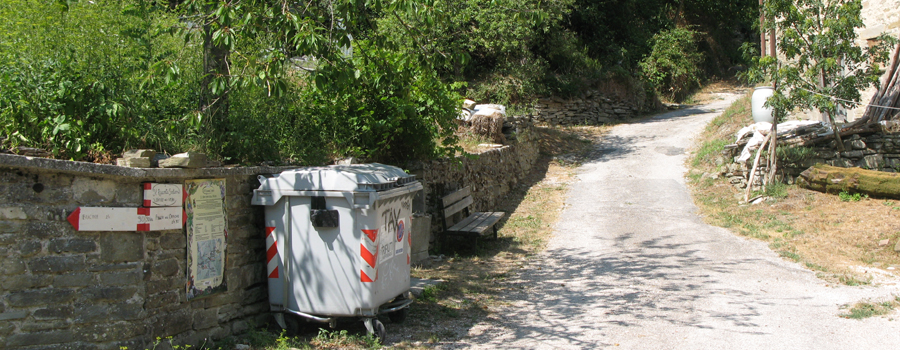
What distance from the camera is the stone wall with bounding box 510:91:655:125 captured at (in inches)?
743

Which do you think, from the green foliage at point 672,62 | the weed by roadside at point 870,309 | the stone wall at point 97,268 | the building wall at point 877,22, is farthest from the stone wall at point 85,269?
the green foliage at point 672,62

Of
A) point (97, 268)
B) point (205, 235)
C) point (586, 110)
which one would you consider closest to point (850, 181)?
point (586, 110)

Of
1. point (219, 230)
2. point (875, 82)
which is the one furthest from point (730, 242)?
point (219, 230)

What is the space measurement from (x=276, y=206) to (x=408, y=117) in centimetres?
295

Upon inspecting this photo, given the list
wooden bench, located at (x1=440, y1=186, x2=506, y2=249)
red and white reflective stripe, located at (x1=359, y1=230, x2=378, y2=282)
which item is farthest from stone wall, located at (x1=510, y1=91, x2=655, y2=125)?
red and white reflective stripe, located at (x1=359, y1=230, x2=378, y2=282)

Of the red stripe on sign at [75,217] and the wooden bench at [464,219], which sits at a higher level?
the red stripe on sign at [75,217]

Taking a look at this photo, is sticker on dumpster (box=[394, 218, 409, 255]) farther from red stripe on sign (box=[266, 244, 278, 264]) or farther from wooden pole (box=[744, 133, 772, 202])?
wooden pole (box=[744, 133, 772, 202])

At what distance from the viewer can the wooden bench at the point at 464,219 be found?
834 centimetres

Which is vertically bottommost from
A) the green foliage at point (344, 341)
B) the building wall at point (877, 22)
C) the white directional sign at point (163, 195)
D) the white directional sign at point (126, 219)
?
the green foliage at point (344, 341)

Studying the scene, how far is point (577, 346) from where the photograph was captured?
4789 mm

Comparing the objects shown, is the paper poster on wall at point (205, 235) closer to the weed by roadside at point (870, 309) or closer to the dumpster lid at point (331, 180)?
the dumpster lid at point (331, 180)

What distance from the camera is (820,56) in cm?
1035

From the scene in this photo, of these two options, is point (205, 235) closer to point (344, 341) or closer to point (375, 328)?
point (344, 341)

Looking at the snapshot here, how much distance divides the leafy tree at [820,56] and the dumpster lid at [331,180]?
8447 millimetres
